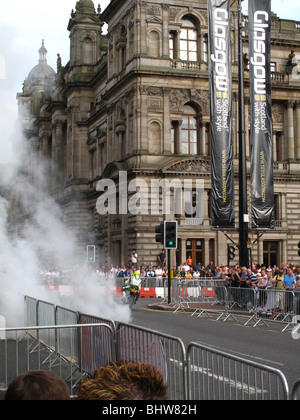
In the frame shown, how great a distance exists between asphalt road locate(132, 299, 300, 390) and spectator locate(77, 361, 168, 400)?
253 inches

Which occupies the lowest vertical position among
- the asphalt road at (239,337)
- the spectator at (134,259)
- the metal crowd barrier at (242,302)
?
the asphalt road at (239,337)

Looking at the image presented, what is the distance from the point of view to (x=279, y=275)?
20.7m

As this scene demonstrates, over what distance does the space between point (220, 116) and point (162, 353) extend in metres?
23.4

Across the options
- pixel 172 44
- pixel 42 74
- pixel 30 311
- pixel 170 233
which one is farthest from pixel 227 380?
pixel 42 74

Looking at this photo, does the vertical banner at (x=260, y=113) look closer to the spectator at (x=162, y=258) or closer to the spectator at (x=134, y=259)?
the spectator at (x=134, y=259)

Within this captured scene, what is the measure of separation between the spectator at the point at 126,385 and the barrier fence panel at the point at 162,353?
3403 mm

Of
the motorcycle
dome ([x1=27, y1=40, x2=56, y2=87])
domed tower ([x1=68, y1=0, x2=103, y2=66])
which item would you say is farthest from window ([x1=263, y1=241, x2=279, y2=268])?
dome ([x1=27, y1=40, x2=56, y2=87])

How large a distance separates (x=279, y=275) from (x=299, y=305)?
4308mm

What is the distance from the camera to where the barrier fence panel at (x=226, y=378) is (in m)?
5.44

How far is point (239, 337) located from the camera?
49.0 ft

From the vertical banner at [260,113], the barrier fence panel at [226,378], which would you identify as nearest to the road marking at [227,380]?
the barrier fence panel at [226,378]

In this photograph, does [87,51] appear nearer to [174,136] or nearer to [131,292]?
[174,136]

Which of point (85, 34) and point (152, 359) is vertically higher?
point (85, 34)
